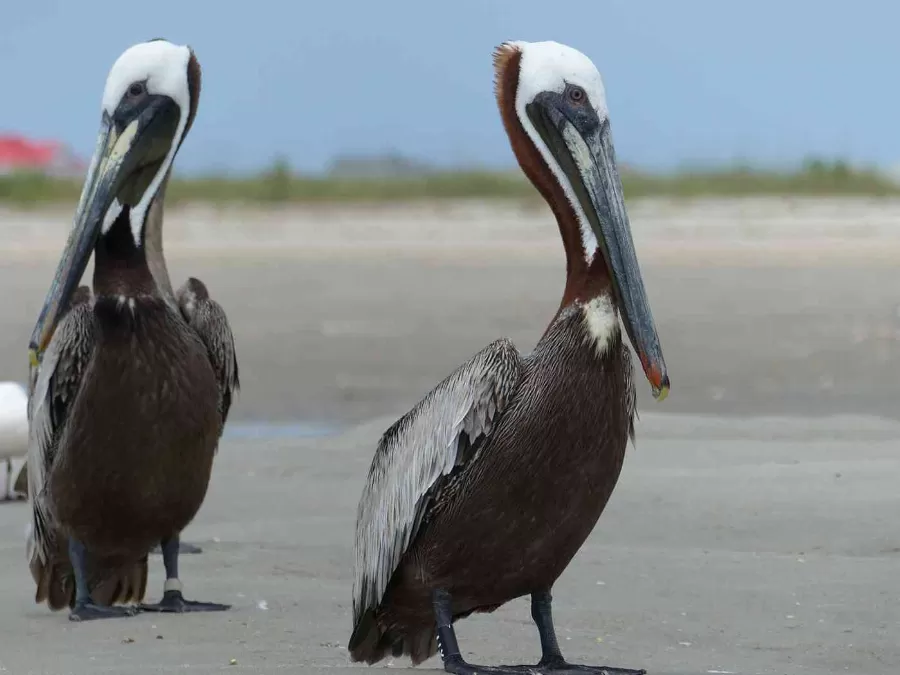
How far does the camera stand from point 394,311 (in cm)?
1656

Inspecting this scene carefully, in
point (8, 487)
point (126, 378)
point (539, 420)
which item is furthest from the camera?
point (8, 487)

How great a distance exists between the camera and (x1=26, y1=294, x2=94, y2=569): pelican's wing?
5.37m

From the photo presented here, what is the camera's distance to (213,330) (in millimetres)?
5703

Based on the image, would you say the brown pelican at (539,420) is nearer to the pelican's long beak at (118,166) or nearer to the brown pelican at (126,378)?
the brown pelican at (126,378)

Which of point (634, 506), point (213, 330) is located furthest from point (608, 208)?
point (634, 506)

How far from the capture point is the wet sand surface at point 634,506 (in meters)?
5.09

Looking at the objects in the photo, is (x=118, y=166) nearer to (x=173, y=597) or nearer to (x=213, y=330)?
(x=213, y=330)

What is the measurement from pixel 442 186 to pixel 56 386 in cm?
3027

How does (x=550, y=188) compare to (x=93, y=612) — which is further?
(x=93, y=612)

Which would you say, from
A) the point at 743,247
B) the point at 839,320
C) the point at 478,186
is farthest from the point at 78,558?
the point at 478,186

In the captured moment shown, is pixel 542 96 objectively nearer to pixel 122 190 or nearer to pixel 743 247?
pixel 122 190

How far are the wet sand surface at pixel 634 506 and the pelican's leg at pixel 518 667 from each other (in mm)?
282

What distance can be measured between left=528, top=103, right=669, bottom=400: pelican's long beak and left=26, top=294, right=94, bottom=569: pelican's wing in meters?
1.72

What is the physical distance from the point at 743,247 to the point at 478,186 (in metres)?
11.8
